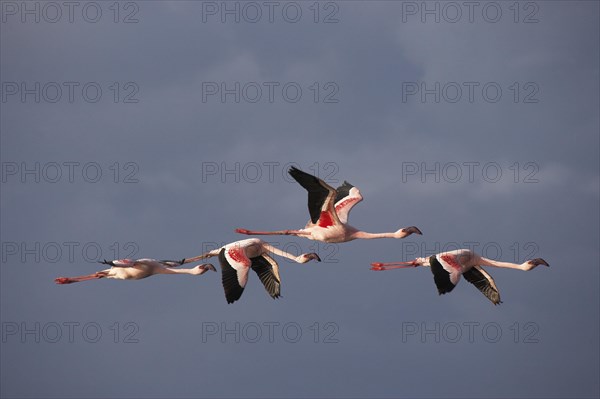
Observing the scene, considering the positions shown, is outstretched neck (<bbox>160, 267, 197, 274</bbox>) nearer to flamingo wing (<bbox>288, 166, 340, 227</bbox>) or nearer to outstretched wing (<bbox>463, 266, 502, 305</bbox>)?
flamingo wing (<bbox>288, 166, 340, 227</bbox>)

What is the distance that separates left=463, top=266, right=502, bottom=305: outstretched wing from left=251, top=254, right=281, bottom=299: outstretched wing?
20.1 ft

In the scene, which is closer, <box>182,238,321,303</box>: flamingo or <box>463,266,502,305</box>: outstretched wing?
<box>182,238,321,303</box>: flamingo

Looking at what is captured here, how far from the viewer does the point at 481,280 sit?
50.6 m

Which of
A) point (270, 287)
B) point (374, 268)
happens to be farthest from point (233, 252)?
point (374, 268)

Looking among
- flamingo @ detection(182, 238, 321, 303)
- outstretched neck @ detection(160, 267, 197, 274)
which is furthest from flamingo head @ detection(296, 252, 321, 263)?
outstretched neck @ detection(160, 267, 197, 274)

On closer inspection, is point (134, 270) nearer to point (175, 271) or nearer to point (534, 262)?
point (175, 271)

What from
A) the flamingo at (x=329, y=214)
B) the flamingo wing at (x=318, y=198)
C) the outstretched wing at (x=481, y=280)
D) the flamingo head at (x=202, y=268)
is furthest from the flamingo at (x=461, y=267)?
the flamingo head at (x=202, y=268)

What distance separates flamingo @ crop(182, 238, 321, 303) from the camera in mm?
47866

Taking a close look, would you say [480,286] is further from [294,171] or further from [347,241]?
[294,171]

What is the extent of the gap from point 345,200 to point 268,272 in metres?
4.17

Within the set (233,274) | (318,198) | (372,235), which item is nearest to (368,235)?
(372,235)

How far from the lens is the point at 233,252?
162 ft

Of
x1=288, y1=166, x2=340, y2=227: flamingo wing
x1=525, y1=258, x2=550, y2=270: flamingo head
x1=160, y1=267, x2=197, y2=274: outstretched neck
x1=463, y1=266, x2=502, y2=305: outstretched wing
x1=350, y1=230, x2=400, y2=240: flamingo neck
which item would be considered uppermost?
x1=288, y1=166, x2=340, y2=227: flamingo wing

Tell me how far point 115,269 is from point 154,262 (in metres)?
1.28
